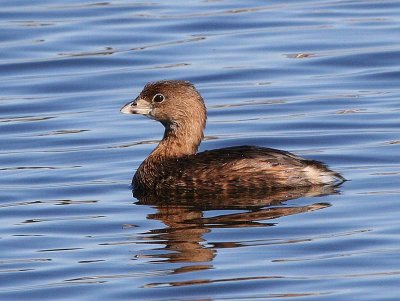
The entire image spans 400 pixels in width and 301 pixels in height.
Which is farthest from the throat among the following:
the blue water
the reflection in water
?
the reflection in water

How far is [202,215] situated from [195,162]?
1.20m

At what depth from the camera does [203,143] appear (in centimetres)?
1553

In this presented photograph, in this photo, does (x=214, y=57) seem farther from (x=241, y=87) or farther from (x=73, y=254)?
(x=73, y=254)

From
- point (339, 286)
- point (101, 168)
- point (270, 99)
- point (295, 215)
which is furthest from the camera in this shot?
point (270, 99)

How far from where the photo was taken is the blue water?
10.4 meters

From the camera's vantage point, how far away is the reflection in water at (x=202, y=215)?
433 inches

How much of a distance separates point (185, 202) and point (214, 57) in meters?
6.77

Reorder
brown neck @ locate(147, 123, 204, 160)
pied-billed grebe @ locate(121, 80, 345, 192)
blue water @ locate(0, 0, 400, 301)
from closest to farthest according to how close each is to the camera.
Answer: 1. blue water @ locate(0, 0, 400, 301)
2. pied-billed grebe @ locate(121, 80, 345, 192)
3. brown neck @ locate(147, 123, 204, 160)

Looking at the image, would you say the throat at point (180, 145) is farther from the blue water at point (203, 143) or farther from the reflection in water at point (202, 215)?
the reflection in water at point (202, 215)

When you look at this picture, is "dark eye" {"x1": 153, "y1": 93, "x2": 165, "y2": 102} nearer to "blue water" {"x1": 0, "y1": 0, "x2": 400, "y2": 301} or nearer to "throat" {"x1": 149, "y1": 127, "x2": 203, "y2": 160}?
"throat" {"x1": 149, "y1": 127, "x2": 203, "y2": 160}

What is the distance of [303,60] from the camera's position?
763 inches

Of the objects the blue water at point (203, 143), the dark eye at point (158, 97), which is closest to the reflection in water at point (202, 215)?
the blue water at point (203, 143)

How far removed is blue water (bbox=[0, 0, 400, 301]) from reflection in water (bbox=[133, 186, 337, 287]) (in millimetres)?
27

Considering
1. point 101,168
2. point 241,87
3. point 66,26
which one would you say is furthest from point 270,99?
point 66,26
